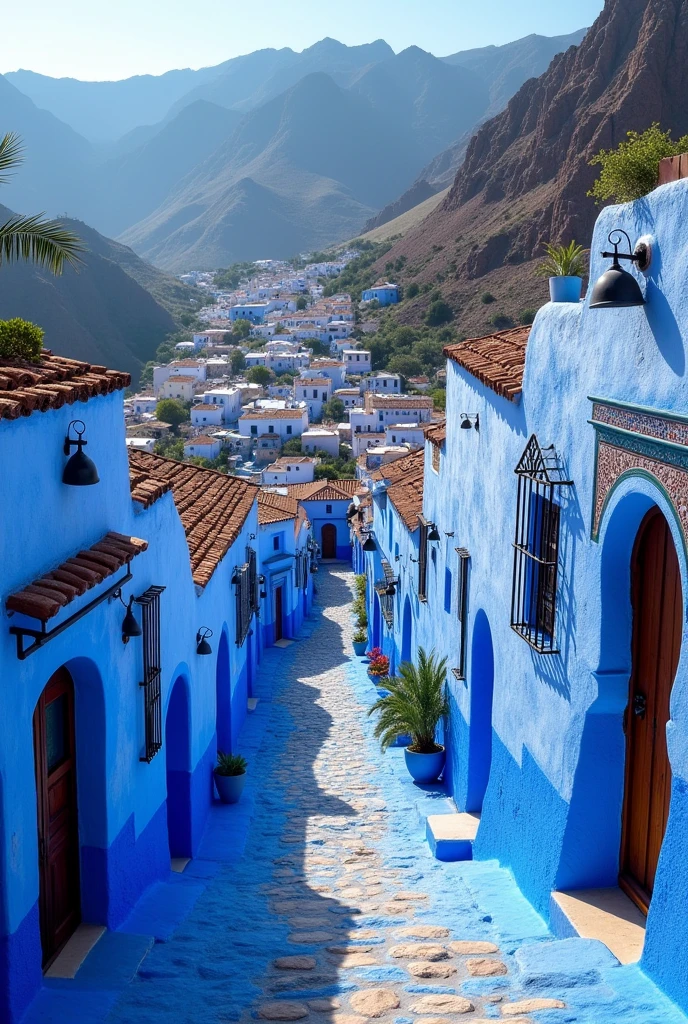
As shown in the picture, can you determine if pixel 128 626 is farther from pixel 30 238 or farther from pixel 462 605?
pixel 462 605

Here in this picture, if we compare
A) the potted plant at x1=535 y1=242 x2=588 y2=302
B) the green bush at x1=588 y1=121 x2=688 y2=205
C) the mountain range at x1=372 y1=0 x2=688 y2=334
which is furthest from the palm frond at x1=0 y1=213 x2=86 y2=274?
the mountain range at x1=372 y1=0 x2=688 y2=334

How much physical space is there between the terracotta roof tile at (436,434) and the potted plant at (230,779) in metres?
4.54

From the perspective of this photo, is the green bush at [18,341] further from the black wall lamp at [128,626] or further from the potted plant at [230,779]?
the potted plant at [230,779]

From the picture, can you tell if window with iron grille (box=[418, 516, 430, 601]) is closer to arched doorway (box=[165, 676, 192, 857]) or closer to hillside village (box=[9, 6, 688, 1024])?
hillside village (box=[9, 6, 688, 1024])

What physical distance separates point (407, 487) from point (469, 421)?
822 centimetres

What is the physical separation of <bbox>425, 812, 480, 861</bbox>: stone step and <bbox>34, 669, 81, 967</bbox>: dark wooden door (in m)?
3.85

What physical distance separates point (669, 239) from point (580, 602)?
244cm

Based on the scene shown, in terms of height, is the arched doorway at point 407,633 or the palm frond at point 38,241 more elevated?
the palm frond at point 38,241

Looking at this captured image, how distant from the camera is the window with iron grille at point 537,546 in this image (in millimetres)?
6914

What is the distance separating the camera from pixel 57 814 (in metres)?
6.35

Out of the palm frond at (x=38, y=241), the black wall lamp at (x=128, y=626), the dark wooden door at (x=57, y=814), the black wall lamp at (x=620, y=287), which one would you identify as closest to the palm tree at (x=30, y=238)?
the palm frond at (x=38, y=241)

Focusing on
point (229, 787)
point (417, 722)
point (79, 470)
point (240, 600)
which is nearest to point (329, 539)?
point (240, 600)

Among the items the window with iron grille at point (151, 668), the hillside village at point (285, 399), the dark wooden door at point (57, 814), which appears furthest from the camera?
the hillside village at point (285, 399)

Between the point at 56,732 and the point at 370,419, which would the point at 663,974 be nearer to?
the point at 56,732
